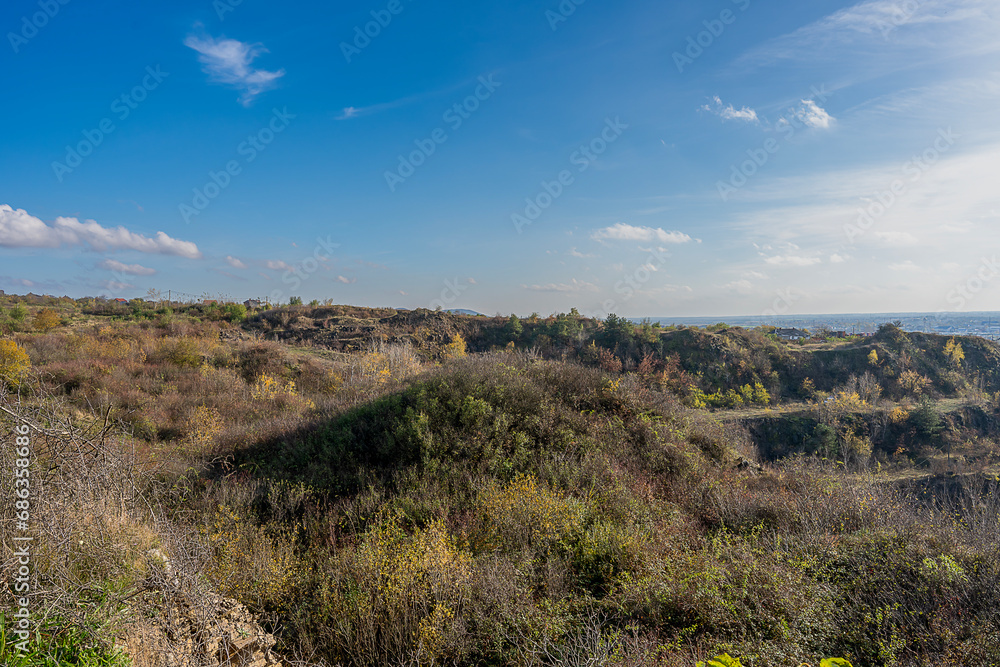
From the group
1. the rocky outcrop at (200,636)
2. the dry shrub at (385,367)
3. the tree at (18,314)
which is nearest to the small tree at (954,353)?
the dry shrub at (385,367)

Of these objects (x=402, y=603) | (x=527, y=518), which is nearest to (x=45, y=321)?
(x=402, y=603)

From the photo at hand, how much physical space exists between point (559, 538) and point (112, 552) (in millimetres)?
4555

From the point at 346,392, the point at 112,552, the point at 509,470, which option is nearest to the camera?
the point at 112,552

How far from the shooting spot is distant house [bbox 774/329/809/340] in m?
37.1

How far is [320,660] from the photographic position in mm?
3871

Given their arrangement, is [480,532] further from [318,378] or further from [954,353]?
[954,353]


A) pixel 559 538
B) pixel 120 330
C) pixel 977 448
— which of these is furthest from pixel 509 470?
pixel 977 448

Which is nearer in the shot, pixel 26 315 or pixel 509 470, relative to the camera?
pixel 509 470

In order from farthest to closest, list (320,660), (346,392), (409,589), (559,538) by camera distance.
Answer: (346,392)
(559,538)
(409,589)
(320,660)

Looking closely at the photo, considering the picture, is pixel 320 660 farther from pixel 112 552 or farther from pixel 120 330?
pixel 120 330

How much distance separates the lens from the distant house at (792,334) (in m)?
37.1

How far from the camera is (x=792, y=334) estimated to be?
38.5 meters

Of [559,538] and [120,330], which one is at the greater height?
[120,330]

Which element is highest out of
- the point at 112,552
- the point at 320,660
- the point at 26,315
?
the point at 26,315
